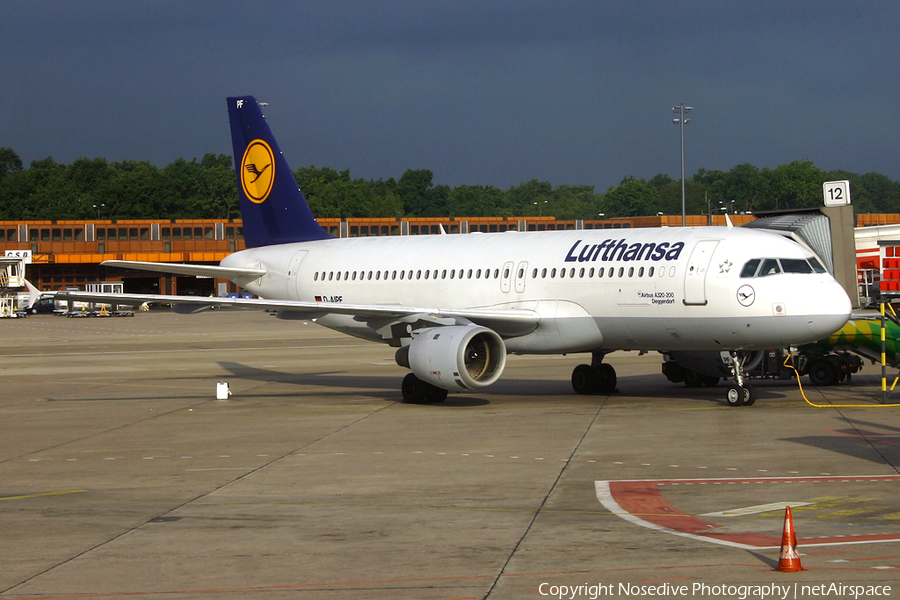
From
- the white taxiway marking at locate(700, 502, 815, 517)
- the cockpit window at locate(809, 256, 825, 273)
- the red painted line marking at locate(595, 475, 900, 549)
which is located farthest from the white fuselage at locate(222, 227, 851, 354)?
Answer: the white taxiway marking at locate(700, 502, 815, 517)

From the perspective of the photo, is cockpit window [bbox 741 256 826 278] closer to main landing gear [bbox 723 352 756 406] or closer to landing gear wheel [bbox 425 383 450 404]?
main landing gear [bbox 723 352 756 406]

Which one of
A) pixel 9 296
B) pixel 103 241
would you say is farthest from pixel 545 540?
pixel 103 241

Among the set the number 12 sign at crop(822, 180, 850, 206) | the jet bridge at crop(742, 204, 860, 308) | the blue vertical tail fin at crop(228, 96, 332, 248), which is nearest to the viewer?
the jet bridge at crop(742, 204, 860, 308)

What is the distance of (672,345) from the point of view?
23047 millimetres

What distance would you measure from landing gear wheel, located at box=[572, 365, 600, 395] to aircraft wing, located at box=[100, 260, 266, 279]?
35.0 feet

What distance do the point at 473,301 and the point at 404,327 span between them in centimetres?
202

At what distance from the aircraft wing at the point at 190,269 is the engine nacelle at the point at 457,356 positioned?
7709 millimetres

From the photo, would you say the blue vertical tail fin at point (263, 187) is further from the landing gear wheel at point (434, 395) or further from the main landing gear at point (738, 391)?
the main landing gear at point (738, 391)

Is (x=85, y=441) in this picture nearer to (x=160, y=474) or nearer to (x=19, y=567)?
(x=160, y=474)

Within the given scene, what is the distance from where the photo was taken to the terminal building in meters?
114

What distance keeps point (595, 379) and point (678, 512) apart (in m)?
14.0

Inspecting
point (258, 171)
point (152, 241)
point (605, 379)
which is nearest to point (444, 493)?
point (605, 379)

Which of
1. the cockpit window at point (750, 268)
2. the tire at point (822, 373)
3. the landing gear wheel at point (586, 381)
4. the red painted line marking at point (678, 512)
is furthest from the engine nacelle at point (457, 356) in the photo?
the tire at point (822, 373)

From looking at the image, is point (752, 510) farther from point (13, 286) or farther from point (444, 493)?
point (13, 286)
